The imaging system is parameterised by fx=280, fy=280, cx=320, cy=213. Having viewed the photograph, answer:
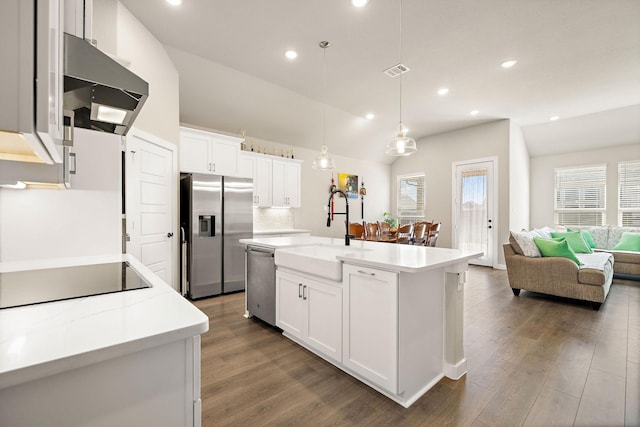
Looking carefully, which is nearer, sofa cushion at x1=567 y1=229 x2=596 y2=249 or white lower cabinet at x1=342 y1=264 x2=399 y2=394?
white lower cabinet at x1=342 y1=264 x2=399 y2=394

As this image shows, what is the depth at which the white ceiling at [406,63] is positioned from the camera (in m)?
2.90

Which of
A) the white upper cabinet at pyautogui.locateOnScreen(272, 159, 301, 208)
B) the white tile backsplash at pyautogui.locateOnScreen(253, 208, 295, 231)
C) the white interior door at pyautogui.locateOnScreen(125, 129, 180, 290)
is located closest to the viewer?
the white interior door at pyautogui.locateOnScreen(125, 129, 180, 290)

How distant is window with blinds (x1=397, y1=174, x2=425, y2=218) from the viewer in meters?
7.68

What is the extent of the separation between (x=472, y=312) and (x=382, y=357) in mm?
2274

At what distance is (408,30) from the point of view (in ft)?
10.4

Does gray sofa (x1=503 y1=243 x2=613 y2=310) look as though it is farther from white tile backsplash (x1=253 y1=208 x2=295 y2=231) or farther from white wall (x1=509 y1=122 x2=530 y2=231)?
white tile backsplash (x1=253 y1=208 x2=295 y2=231)

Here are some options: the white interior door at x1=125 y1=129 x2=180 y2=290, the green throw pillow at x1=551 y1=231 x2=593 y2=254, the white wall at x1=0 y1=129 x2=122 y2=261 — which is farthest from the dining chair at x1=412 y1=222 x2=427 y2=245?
the white wall at x1=0 y1=129 x2=122 y2=261

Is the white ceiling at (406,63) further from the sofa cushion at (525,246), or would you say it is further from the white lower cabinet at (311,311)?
the white lower cabinet at (311,311)

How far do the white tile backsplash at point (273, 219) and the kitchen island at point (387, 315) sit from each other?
3315 mm

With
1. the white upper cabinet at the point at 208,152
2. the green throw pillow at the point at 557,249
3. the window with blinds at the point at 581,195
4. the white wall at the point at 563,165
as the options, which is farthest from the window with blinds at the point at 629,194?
the white upper cabinet at the point at 208,152

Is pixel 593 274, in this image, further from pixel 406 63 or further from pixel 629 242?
pixel 406 63

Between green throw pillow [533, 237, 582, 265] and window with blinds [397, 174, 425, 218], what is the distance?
363 cm

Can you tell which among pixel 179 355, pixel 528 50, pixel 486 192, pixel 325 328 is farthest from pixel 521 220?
pixel 179 355

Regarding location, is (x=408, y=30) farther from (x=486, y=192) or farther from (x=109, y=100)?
(x=486, y=192)
